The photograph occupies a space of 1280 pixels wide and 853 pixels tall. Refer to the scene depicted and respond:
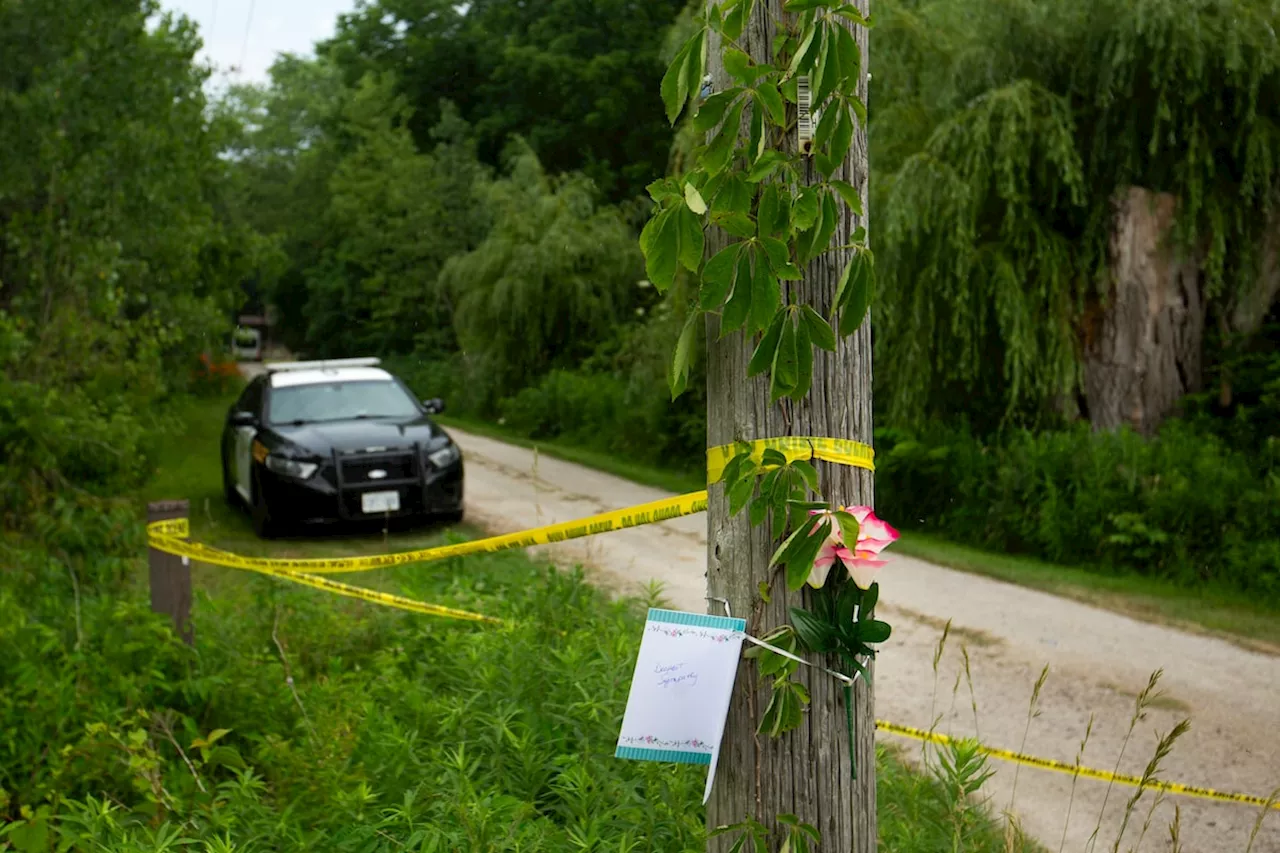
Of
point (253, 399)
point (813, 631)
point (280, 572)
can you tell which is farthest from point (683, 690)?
point (253, 399)

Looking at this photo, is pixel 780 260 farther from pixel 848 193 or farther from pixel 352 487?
pixel 352 487

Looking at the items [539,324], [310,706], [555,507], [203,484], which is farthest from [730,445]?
[539,324]

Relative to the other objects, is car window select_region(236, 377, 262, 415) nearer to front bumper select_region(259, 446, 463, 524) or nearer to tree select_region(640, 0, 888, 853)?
front bumper select_region(259, 446, 463, 524)

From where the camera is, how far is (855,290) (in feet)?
8.23

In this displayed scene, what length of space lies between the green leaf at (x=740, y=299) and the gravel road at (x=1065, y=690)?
166 centimetres

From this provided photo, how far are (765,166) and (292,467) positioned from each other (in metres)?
9.88

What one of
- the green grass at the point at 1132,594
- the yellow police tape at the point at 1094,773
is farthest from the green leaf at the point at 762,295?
the green grass at the point at 1132,594

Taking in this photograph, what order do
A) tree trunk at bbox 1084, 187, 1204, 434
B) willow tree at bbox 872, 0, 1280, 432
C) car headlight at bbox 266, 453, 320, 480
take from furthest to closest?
car headlight at bbox 266, 453, 320, 480 → tree trunk at bbox 1084, 187, 1204, 434 → willow tree at bbox 872, 0, 1280, 432

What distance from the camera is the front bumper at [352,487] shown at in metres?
11.7

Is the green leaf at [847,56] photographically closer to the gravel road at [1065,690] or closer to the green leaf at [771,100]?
the green leaf at [771,100]

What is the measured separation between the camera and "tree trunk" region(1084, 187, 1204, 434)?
11.6 m

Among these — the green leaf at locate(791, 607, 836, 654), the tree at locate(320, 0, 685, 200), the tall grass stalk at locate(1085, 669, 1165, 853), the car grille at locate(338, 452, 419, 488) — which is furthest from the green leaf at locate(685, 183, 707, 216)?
the tree at locate(320, 0, 685, 200)

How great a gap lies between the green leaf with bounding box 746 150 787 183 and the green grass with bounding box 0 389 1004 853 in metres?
1.90

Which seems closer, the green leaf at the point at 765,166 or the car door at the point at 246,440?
the green leaf at the point at 765,166
